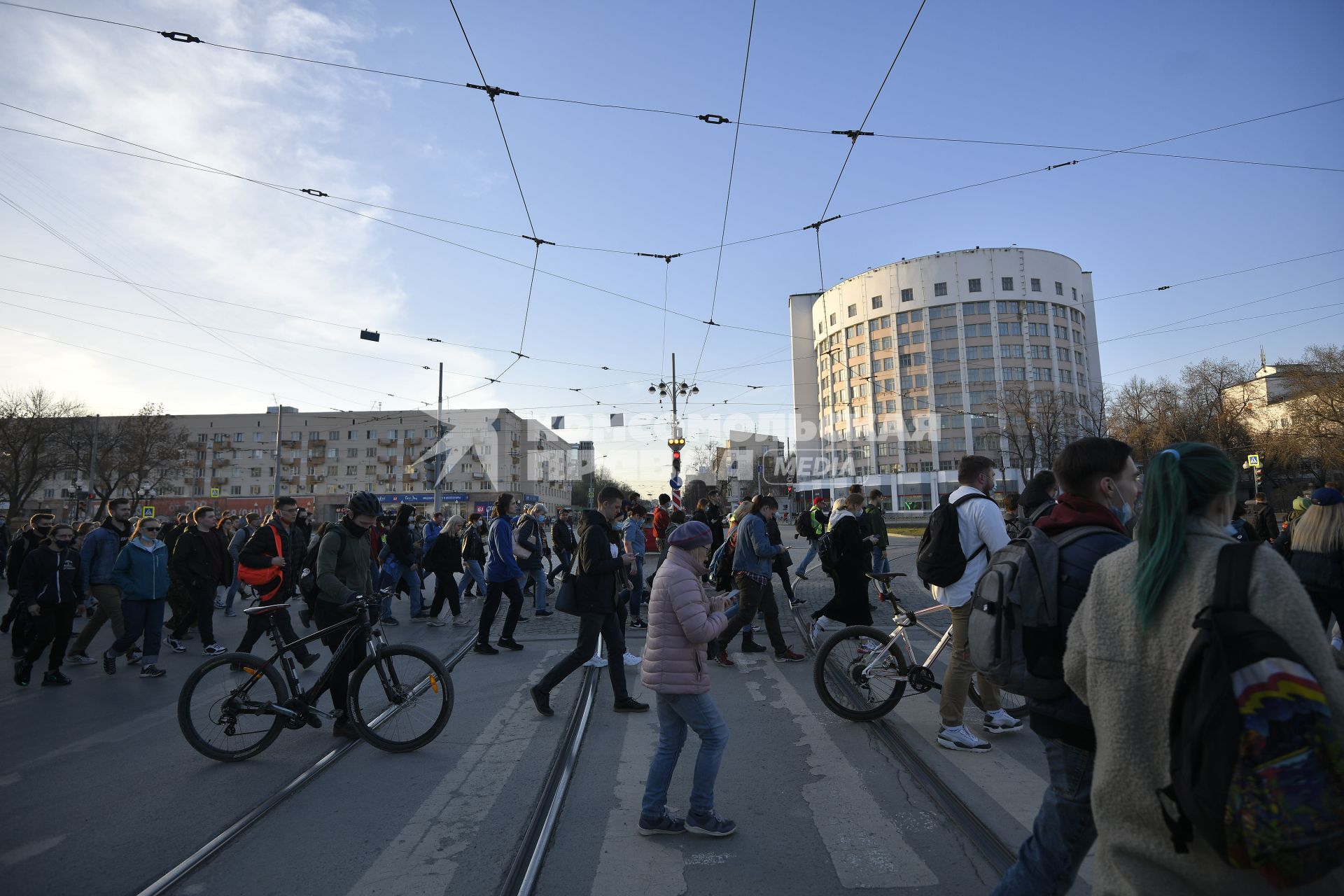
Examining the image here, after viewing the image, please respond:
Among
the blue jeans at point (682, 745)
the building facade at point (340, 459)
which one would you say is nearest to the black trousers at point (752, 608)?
the blue jeans at point (682, 745)

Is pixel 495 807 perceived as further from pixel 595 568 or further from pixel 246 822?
pixel 595 568

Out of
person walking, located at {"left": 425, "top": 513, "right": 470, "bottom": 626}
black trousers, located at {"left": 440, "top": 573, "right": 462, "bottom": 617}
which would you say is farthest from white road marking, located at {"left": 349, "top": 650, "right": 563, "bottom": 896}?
black trousers, located at {"left": 440, "top": 573, "right": 462, "bottom": 617}

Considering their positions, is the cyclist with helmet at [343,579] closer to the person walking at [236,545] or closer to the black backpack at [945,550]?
the black backpack at [945,550]

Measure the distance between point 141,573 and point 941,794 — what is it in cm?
848

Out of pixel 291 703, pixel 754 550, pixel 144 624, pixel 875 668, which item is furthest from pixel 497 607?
pixel 875 668

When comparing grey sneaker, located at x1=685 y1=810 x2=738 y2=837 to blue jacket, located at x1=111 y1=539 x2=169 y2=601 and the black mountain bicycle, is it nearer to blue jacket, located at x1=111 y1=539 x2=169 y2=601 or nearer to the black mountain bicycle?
the black mountain bicycle

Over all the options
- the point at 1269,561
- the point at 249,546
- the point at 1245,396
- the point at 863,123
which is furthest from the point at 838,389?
the point at 1269,561

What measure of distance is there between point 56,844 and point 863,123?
13029 mm

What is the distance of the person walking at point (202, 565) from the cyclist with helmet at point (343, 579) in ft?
13.4

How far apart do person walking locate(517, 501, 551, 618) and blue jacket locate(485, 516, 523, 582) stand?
18 centimetres

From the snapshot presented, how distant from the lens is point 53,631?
828 centimetres

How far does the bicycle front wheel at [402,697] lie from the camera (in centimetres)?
559

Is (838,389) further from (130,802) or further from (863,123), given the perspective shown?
(130,802)

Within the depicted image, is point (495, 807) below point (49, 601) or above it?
below
